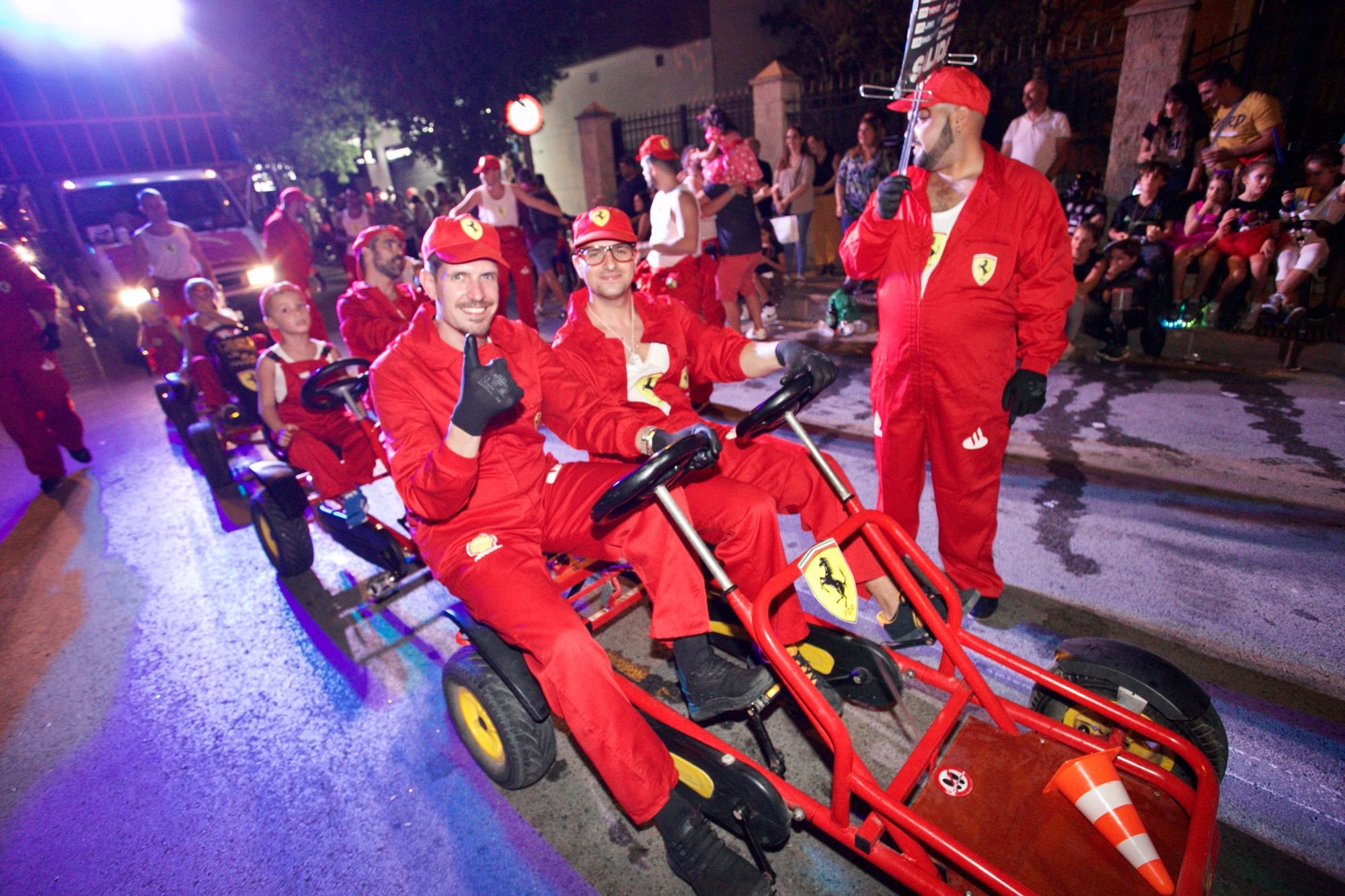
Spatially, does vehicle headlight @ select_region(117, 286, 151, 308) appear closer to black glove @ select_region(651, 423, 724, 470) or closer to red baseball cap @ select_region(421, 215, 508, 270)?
red baseball cap @ select_region(421, 215, 508, 270)

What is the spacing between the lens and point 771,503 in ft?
7.85

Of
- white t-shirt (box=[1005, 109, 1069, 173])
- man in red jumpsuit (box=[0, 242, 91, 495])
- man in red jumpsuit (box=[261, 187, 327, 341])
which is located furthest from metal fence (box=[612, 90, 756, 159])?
man in red jumpsuit (box=[0, 242, 91, 495])

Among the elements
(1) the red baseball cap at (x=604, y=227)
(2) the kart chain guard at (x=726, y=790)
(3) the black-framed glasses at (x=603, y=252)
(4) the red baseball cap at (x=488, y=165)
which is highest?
(4) the red baseball cap at (x=488, y=165)

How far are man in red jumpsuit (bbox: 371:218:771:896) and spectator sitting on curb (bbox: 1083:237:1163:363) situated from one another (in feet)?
18.5

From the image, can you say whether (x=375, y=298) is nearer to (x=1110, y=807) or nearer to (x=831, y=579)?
(x=831, y=579)

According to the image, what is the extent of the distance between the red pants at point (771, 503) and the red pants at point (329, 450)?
7.84 feet

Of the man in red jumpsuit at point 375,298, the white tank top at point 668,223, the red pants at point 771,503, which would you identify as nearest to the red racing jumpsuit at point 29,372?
the man in red jumpsuit at point 375,298

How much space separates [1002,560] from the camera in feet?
11.7

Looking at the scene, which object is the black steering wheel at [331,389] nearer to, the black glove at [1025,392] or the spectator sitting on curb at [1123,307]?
the black glove at [1025,392]

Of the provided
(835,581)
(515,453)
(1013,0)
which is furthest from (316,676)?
(1013,0)

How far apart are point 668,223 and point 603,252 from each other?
9.96ft

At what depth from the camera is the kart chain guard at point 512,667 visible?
2252 millimetres

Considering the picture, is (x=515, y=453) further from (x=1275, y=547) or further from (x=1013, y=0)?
(x=1013, y=0)

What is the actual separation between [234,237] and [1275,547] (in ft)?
44.1
